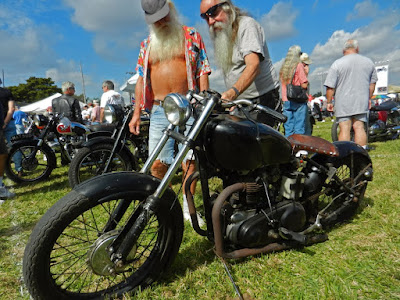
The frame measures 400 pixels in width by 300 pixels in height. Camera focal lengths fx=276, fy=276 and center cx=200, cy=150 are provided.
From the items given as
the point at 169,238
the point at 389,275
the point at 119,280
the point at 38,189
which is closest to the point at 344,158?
the point at 389,275

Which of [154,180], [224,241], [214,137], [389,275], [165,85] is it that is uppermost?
[165,85]

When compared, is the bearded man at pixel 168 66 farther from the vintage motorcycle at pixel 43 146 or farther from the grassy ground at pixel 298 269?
the vintage motorcycle at pixel 43 146

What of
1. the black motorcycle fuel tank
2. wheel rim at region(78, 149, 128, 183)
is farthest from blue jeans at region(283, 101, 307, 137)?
the black motorcycle fuel tank

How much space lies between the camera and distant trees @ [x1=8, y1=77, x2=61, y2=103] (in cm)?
4656

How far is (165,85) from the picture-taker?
95.3 inches

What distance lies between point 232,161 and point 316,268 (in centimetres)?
91

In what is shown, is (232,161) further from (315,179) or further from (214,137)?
(315,179)

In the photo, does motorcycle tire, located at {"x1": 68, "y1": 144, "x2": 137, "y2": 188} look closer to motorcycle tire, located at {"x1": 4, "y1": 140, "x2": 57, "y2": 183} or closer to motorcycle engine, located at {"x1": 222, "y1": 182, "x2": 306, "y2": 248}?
motorcycle tire, located at {"x1": 4, "y1": 140, "x2": 57, "y2": 183}

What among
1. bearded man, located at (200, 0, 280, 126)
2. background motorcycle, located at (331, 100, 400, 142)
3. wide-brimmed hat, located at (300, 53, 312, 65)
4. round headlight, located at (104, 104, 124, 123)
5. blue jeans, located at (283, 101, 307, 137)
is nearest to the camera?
bearded man, located at (200, 0, 280, 126)

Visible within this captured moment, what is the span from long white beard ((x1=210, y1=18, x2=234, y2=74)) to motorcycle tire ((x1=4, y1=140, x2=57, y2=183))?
3.51m

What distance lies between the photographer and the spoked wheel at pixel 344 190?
7.21 ft

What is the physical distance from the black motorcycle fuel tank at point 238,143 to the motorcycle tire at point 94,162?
2412 millimetres

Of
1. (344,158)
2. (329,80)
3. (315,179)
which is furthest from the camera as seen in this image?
(329,80)

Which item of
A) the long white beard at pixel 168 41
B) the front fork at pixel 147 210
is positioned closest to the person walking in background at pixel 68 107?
the long white beard at pixel 168 41
